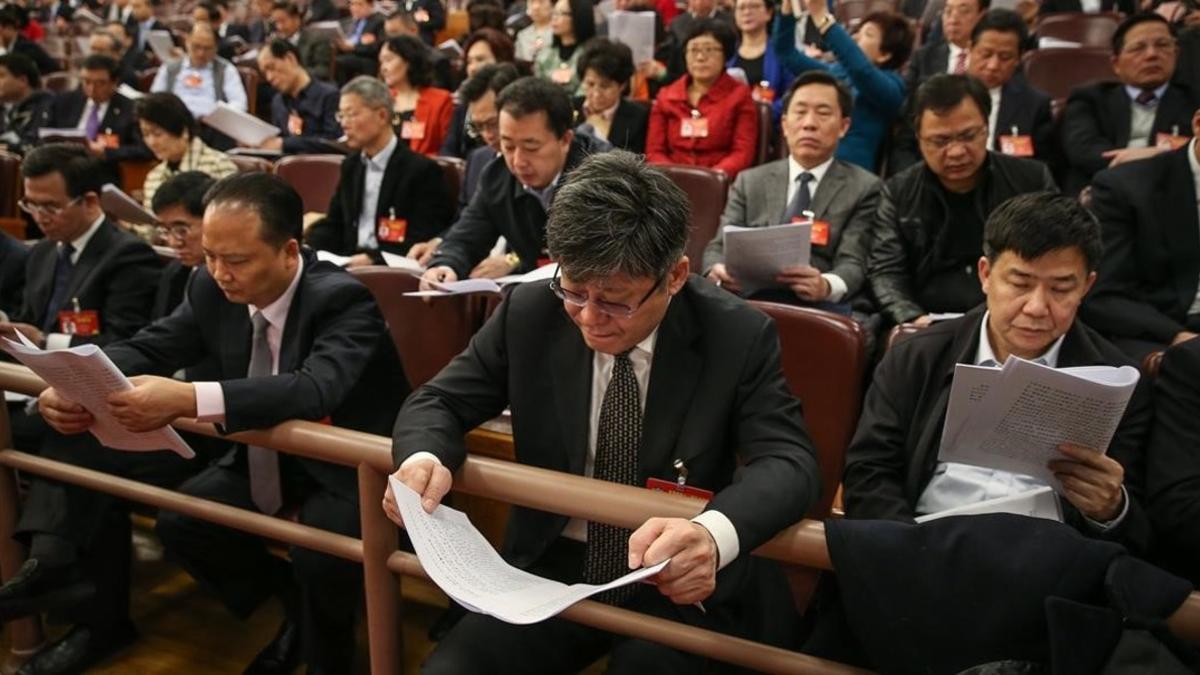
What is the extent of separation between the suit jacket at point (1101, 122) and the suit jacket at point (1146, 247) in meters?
0.98

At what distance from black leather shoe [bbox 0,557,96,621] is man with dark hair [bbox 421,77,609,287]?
944mm

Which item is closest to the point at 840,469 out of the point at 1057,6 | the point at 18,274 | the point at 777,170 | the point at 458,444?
the point at 458,444

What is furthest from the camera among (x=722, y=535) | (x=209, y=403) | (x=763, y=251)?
(x=763, y=251)

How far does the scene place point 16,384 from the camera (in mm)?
1580

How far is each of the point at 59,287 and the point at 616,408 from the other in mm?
1808

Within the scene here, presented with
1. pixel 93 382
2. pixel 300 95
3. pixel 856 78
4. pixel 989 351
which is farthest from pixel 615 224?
pixel 300 95

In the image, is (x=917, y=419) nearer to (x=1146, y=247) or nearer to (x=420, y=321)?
(x=1146, y=247)

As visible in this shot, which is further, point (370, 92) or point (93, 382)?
point (370, 92)

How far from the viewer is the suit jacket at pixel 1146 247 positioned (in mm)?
2066

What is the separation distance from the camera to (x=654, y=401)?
1.32m

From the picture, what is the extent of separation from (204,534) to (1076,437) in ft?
4.99

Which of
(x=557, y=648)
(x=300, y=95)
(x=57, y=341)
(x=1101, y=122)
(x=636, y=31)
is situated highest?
(x=636, y=31)

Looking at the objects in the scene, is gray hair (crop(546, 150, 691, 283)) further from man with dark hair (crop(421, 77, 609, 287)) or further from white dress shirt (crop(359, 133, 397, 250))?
white dress shirt (crop(359, 133, 397, 250))

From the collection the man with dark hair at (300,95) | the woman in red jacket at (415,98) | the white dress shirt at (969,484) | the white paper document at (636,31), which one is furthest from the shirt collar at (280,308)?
the man with dark hair at (300,95)
